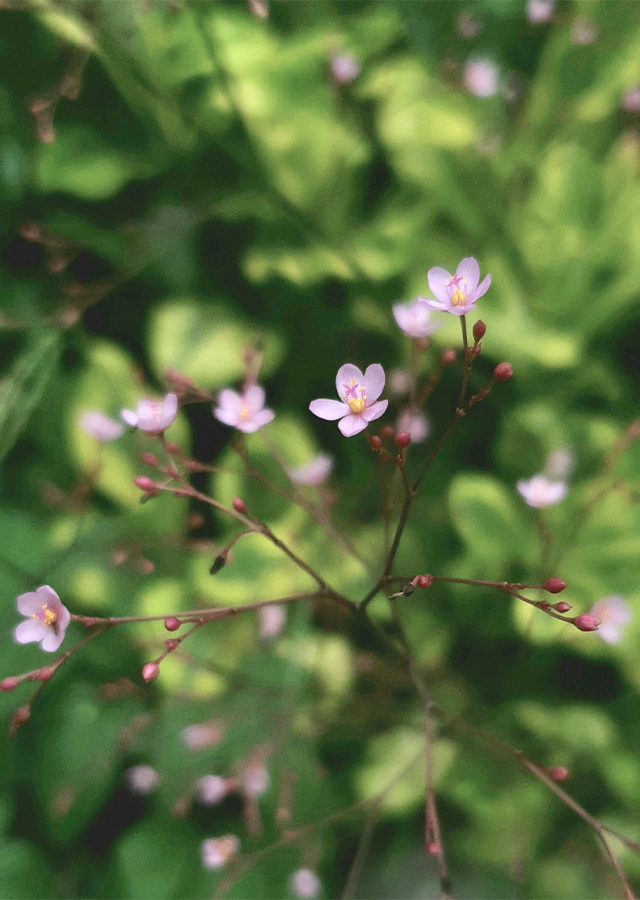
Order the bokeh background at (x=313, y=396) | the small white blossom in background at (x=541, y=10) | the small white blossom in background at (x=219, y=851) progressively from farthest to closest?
1. the small white blossom in background at (x=541, y=10)
2. the bokeh background at (x=313, y=396)
3. the small white blossom in background at (x=219, y=851)

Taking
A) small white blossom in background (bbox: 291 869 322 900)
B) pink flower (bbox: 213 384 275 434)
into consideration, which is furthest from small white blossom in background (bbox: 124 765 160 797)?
pink flower (bbox: 213 384 275 434)

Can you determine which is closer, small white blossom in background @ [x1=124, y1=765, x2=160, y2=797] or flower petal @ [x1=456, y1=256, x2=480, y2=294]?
flower petal @ [x1=456, y1=256, x2=480, y2=294]

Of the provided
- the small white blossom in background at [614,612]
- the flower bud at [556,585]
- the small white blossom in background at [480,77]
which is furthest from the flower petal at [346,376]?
the small white blossom in background at [480,77]

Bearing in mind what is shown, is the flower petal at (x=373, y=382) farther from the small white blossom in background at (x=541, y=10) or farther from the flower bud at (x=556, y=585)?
the small white blossom in background at (x=541, y=10)

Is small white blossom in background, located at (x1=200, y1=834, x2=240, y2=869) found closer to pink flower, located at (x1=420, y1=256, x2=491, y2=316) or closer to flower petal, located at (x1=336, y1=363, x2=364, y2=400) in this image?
Answer: flower petal, located at (x1=336, y1=363, x2=364, y2=400)

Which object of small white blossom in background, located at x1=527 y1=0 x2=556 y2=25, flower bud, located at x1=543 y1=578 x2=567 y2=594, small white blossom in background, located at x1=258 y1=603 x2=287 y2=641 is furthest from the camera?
small white blossom in background, located at x1=527 y1=0 x2=556 y2=25

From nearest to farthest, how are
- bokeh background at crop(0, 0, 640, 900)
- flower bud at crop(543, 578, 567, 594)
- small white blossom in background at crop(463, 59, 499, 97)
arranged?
1. flower bud at crop(543, 578, 567, 594)
2. bokeh background at crop(0, 0, 640, 900)
3. small white blossom in background at crop(463, 59, 499, 97)

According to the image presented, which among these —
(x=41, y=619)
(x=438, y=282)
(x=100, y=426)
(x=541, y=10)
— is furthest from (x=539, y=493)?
(x=541, y=10)
